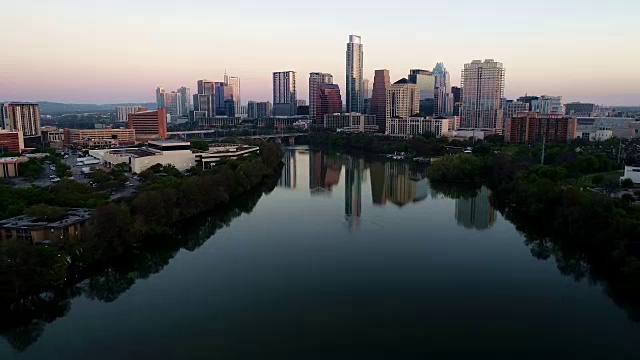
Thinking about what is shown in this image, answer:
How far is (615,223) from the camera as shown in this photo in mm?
4824

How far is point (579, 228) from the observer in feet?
17.7

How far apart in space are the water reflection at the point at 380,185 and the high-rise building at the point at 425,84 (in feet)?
56.4

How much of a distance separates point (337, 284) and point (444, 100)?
2828 cm

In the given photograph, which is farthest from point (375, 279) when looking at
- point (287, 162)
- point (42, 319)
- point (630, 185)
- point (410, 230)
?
point (287, 162)

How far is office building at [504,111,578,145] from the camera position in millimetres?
15891

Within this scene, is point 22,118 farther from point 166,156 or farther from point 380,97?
point 380,97

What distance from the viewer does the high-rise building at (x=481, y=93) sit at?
950 inches

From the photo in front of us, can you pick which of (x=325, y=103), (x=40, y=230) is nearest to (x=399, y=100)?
(x=325, y=103)

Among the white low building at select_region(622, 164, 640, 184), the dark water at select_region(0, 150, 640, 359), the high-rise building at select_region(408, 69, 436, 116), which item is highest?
the high-rise building at select_region(408, 69, 436, 116)

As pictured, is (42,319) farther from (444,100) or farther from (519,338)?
(444,100)

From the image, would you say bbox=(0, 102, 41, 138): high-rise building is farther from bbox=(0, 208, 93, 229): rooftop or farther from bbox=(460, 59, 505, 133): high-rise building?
bbox=(460, 59, 505, 133): high-rise building

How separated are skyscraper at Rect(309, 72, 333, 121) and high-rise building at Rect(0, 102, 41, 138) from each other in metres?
15.0

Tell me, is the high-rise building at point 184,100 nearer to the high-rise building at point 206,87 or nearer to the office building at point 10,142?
the high-rise building at point 206,87

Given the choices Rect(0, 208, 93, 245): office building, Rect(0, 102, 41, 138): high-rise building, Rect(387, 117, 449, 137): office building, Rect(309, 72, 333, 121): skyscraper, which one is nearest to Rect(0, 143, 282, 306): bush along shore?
Rect(0, 208, 93, 245): office building
